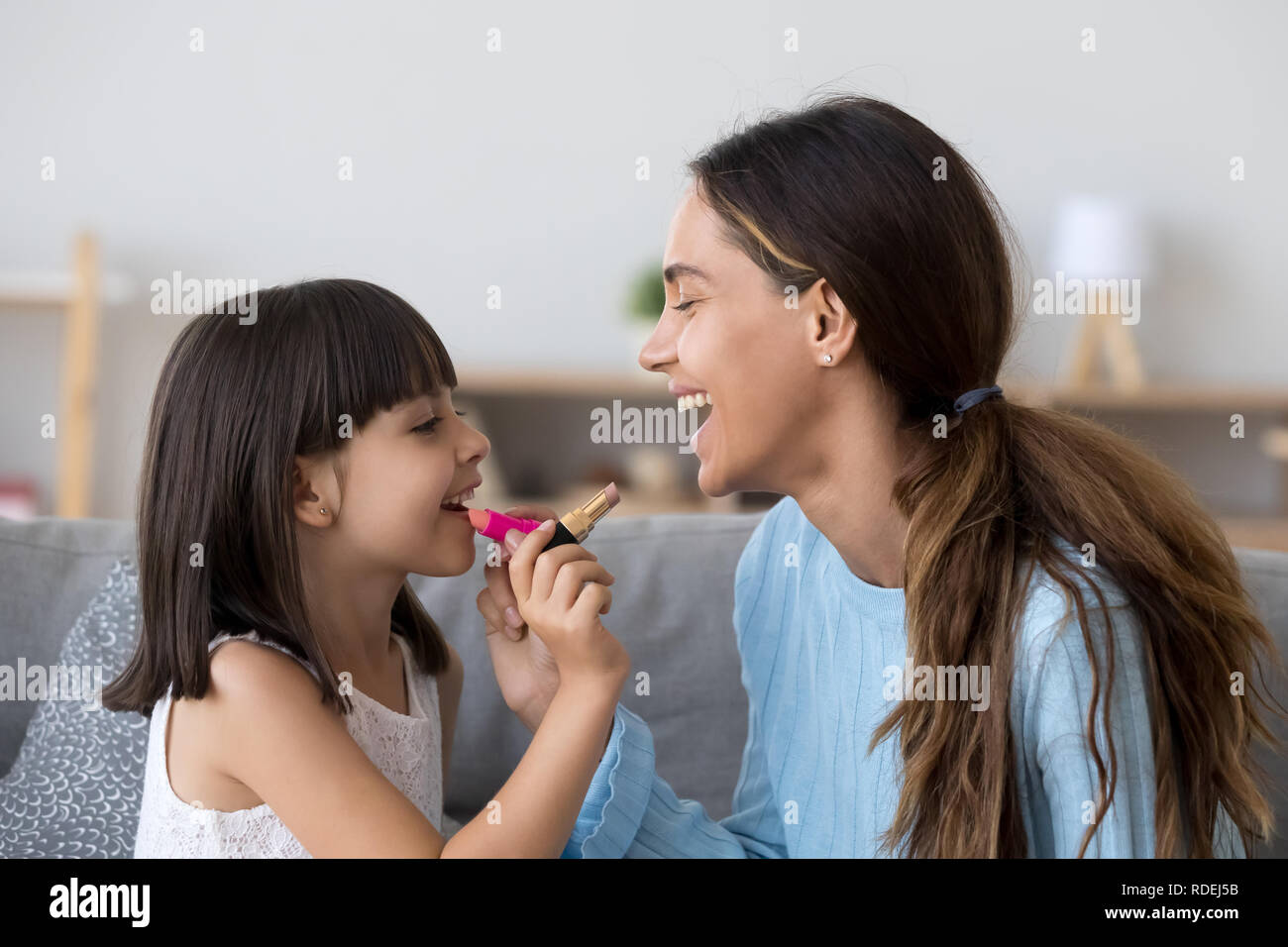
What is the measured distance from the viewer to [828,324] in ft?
3.63

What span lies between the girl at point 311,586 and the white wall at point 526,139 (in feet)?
8.13

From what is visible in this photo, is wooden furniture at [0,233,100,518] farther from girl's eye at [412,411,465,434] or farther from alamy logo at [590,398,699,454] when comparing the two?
girl's eye at [412,411,465,434]

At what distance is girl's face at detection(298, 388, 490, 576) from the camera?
3.82 feet

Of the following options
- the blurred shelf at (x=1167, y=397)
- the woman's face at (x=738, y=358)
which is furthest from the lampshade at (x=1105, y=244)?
the woman's face at (x=738, y=358)

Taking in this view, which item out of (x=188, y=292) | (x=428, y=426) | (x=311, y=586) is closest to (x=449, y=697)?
(x=311, y=586)

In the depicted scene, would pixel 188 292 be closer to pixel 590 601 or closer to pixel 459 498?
pixel 459 498

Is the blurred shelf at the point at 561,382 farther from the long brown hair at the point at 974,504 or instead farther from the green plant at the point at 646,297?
the long brown hair at the point at 974,504

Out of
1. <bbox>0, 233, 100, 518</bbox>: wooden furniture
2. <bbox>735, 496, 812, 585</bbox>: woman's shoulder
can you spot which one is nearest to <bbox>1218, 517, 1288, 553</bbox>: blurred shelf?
<bbox>735, 496, 812, 585</bbox>: woman's shoulder

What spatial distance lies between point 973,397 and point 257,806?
0.77 metres

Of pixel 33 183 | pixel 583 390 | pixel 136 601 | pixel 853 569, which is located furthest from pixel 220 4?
pixel 853 569

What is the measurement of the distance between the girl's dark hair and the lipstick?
0.15 metres
